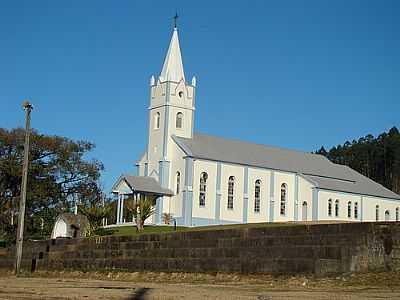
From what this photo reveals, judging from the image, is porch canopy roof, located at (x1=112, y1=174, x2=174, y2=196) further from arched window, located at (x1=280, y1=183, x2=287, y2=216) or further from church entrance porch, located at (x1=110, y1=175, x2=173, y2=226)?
arched window, located at (x1=280, y1=183, x2=287, y2=216)

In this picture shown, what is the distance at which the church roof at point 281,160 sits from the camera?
217ft

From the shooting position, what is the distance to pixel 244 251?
21656 mm

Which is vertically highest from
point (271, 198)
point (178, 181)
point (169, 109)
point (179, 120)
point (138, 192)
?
point (169, 109)

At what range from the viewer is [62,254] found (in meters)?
30.8

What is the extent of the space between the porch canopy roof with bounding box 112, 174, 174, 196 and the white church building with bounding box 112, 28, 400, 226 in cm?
7

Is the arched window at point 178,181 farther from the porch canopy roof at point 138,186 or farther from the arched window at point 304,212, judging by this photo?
the arched window at point 304,212

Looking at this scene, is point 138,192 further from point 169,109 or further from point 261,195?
point 261,195

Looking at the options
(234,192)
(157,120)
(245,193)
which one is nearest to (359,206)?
(245,193)

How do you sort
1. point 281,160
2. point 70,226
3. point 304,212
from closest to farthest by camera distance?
point 70,226
point 304,212
point 281,160

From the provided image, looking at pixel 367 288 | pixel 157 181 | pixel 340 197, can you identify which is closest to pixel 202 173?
pixel 157 181

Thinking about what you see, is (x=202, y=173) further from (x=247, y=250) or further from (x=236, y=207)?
(x=247, y=250)

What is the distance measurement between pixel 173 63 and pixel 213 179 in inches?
476

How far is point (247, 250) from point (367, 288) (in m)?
5.86

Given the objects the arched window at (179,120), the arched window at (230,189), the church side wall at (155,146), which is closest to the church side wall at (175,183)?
the church side wall at (155,146)
